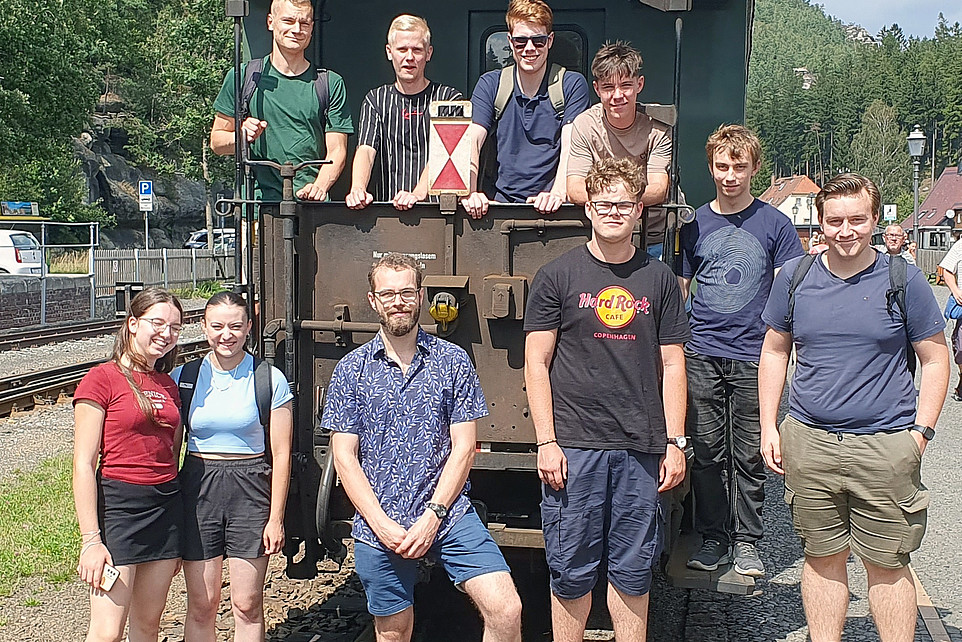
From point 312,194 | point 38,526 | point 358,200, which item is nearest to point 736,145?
point 358,200

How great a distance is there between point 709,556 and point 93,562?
2.90 m

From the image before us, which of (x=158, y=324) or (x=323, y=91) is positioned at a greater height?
(x=323, y=91)

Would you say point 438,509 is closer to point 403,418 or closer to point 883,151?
point 403,418

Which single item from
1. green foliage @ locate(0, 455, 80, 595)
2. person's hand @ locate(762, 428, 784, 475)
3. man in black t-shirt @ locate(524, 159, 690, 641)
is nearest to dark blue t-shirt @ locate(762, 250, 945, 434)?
person's hand @ locate(762, 428, 784, 475)

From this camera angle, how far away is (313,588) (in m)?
6.36

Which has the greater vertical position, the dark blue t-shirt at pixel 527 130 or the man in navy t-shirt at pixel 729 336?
the dark blue t-shirt at pixel 527 130

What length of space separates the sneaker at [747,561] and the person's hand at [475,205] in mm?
2106

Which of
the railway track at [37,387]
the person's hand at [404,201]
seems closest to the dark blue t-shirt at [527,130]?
the person's hand at [404,201]

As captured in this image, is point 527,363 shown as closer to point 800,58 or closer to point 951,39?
point 951,39

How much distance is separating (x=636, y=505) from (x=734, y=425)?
1.20m

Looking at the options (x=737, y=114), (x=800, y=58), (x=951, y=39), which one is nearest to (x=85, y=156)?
(x=737, y=114)

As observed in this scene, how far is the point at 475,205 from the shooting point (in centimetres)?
492

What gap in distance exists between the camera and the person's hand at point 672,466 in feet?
14.6

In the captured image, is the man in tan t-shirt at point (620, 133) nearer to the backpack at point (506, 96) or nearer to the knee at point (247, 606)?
the backpack at point (506, 96)
